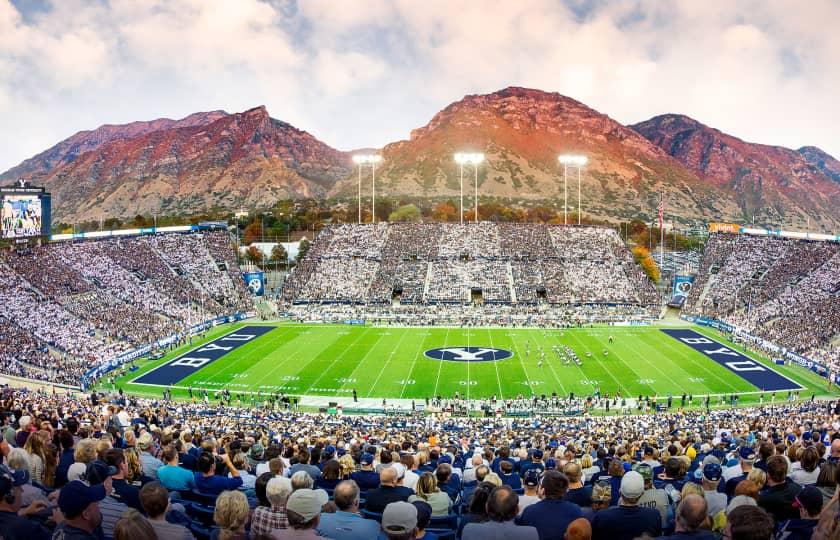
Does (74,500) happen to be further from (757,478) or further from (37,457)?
(757,478)

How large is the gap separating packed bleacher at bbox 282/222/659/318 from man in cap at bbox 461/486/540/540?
62933 millimetres

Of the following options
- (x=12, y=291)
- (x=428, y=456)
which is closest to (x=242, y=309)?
(x=12, y=291)

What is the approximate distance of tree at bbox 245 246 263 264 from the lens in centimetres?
10281

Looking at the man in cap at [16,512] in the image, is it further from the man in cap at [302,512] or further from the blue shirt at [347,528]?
the blue shirt at [347,528]

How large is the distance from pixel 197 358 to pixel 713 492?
145ft

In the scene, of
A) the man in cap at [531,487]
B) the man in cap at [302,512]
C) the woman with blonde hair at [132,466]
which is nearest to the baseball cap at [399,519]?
the man in cap at [302,512]

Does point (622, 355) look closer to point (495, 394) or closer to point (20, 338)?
point (495, 394)

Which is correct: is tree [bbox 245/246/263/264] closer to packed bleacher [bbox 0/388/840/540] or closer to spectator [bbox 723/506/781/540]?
packed bleacher [bbox 0/388/840/540]

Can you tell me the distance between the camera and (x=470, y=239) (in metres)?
82.0

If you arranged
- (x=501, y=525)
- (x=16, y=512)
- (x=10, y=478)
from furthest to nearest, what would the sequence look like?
(x=10, y=478) → (x=16, y=512) → (x=501, y=525)

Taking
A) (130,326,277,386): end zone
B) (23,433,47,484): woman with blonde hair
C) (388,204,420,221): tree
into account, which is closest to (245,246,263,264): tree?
(388,204,420,221): tree

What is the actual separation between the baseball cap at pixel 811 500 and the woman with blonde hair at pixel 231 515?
4.74 m

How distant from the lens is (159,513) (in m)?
5.30

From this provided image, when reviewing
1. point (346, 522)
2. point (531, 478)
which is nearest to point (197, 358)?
point (531, 478)
